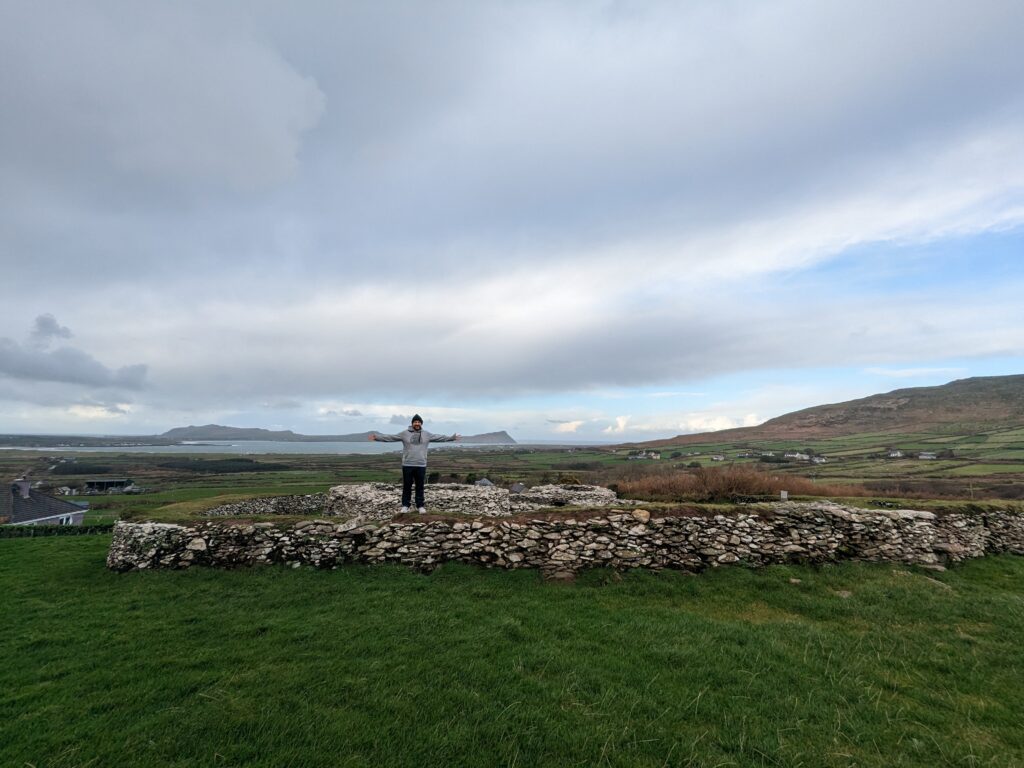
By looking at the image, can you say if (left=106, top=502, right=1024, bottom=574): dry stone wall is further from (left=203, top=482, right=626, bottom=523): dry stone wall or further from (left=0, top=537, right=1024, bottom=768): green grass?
(left=203, top=482, right=626, bottom=523): dry stone wall

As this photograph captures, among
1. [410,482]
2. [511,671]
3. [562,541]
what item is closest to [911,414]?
[562,541]

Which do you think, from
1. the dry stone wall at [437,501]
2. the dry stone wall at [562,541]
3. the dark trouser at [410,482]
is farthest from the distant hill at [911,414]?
the dark trouser at [410,482]

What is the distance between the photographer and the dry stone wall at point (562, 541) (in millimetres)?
10062

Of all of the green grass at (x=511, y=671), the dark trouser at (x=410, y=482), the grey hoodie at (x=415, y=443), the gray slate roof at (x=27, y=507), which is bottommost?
the gray slate roof at (x=27, y=507)

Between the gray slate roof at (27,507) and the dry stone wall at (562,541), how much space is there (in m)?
36.9

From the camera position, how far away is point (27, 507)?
35.3 m

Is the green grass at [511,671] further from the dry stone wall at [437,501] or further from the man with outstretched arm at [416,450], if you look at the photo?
the dry stone wall at [437,501]

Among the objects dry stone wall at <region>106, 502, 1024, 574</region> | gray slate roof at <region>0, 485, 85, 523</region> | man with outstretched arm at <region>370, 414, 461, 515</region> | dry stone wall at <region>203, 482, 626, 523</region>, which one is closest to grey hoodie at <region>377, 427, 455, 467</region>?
man with outstretched arm at <region>370, 414, 461, 515</region>

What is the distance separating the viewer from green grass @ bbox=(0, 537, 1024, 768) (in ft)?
13.5

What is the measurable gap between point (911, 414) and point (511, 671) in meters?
149

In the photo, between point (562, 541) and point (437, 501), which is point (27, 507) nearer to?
point (437, 501)

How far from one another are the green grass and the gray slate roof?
37.5m

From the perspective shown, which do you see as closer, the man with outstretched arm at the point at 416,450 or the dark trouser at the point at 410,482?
the man with outstretched arm at the point at 416,450

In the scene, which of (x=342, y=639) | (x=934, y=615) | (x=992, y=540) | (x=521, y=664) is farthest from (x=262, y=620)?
(x=992, y=540)
